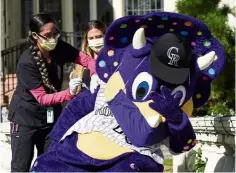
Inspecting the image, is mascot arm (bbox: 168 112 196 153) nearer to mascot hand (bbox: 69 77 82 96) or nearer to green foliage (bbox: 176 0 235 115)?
mascot hand (bbox: 69 77 82 96)

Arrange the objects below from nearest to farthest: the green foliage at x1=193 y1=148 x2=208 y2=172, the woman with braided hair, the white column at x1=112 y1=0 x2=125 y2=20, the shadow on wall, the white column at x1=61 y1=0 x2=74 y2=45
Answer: the woman with braided hair → the shadow on wall → the green foliage at x1=193 y1=148 x2=208 y2=172 → the white column at x1=112 y1=0 x2=125 y2=20 → the white column at x1=61 y1=0 x2=74 y2=45

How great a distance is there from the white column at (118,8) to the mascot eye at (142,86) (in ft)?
31.2

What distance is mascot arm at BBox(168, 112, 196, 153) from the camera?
3.61 m

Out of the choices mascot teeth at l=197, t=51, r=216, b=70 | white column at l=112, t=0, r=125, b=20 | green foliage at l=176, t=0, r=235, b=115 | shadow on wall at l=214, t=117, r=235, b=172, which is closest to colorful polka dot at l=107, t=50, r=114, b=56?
mascot teeth at l=197, t=51, r=216, b=70

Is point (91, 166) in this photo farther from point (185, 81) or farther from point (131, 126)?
point (185, 81)

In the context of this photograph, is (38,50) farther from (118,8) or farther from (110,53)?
(118,8)

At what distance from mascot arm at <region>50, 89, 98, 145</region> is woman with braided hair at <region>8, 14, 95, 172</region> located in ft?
0.52

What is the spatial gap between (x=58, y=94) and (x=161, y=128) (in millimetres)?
874

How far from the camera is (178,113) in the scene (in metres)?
3.60

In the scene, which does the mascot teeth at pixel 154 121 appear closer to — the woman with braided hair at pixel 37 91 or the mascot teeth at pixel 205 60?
the mascot teeth at pixel 205 60

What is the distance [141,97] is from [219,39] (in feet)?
18.0

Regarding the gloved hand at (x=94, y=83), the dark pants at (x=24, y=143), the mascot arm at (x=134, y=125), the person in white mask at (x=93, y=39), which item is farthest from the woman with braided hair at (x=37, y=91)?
the mascot arm at (x=134, y=125)

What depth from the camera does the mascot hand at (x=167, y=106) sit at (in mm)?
3584

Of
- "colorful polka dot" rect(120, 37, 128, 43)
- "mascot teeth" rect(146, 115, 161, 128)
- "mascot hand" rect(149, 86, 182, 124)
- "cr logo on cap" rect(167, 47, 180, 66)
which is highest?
"colorful polka dot" rect(120, 37, 128, 43)
